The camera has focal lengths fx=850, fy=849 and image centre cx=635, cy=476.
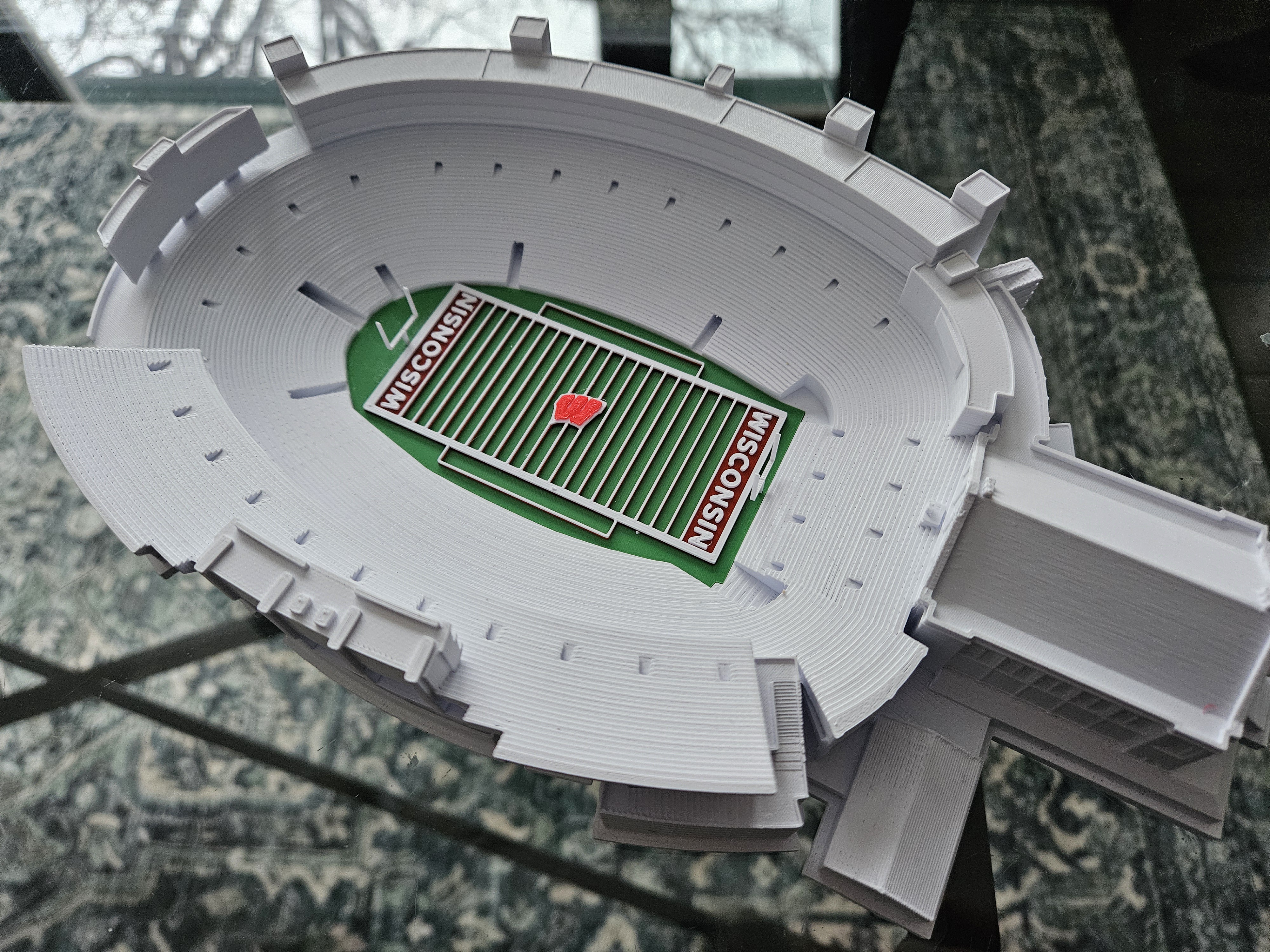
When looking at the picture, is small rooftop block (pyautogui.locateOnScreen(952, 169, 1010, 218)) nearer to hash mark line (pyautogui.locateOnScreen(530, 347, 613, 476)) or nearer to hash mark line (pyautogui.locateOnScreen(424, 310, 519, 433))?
hash mark line (pyautogui.locateOnScreen(530, 347, 613, 476))

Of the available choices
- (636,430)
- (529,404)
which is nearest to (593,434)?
(636,430)

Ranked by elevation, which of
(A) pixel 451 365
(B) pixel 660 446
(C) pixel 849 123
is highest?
(C) pixel 849 123

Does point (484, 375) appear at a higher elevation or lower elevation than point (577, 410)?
higher

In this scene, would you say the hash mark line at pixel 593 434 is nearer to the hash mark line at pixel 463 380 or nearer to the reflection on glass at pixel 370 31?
the hash mark line at pixel 463 380

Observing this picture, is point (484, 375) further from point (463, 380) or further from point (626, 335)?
point (626, 335)

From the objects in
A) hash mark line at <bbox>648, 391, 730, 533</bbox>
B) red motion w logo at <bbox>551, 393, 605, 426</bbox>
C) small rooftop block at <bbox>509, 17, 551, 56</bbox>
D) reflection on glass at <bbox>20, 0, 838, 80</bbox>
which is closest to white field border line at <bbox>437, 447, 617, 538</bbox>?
hash mark line at <bbox>648, 391, 730, 533</bbox>

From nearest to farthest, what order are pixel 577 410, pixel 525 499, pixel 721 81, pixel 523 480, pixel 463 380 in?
pixel 525 499
pixel 523 480
pixel 721 81
pixel 577 410
pixel 463 380
